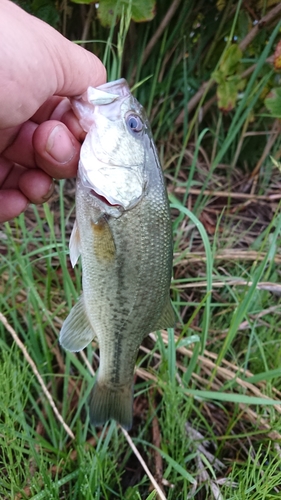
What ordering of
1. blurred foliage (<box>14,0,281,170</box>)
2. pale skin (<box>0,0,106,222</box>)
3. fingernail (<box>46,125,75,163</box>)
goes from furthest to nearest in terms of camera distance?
blurred foliage (<box>14,0,281,170</box>) < fingernail (<box>46,125,75,163</box>) < pale skin (<box>0,0,106,222</box>)

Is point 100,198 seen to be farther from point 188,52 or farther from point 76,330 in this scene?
point 188,52

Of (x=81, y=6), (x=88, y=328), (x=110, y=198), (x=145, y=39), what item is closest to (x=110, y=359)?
(x=88, y=328)

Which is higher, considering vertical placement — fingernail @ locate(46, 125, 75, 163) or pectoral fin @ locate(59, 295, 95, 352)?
fingernail @ locate(46, 125, 75, 163)

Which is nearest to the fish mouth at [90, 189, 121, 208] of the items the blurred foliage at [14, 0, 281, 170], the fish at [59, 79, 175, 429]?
the fish at [59, 79, 175, 429]

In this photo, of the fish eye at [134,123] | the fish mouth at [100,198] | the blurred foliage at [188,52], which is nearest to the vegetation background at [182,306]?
the blurred foliage at [188,52]

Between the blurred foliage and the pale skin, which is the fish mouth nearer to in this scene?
the pale skin

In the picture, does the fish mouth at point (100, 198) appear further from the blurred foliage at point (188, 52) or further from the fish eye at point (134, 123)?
the blurred foliage at point (188, 52)
